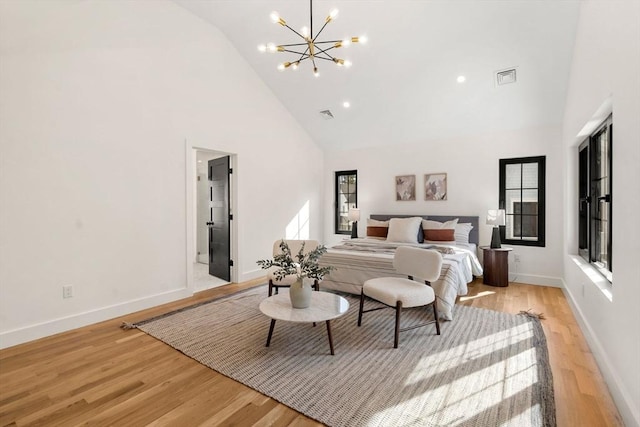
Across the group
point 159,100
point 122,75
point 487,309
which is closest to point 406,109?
point 487,309

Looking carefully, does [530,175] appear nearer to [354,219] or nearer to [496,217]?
[496,217]

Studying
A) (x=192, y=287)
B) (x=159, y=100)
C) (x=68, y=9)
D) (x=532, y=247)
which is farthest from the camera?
(x=532, y=247)

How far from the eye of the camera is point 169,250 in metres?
3.90

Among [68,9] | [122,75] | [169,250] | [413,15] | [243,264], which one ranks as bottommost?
[243,264]

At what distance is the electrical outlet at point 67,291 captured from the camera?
3019 millimetres

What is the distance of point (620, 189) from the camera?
1927 mm

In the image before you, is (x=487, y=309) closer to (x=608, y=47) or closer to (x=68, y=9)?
(x=608, y=47)

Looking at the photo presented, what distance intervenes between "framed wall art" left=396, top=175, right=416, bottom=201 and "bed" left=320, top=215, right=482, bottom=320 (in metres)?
0.37

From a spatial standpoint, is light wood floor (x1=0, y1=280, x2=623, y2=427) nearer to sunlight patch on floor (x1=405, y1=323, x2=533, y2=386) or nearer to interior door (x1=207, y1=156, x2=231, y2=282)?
sunlight patch on floor (x1=405, y1=323, x2=533, y2=386)

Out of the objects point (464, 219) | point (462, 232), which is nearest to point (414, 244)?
point (462, 232)

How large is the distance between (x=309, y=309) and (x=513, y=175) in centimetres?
417

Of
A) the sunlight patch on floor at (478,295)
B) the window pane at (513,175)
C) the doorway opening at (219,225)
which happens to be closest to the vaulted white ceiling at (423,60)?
the window pane at (513,175)

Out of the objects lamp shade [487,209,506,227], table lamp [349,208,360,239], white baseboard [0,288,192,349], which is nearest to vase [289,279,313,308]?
white baseboard [0,288,192,349]

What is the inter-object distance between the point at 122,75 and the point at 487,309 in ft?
15.9
